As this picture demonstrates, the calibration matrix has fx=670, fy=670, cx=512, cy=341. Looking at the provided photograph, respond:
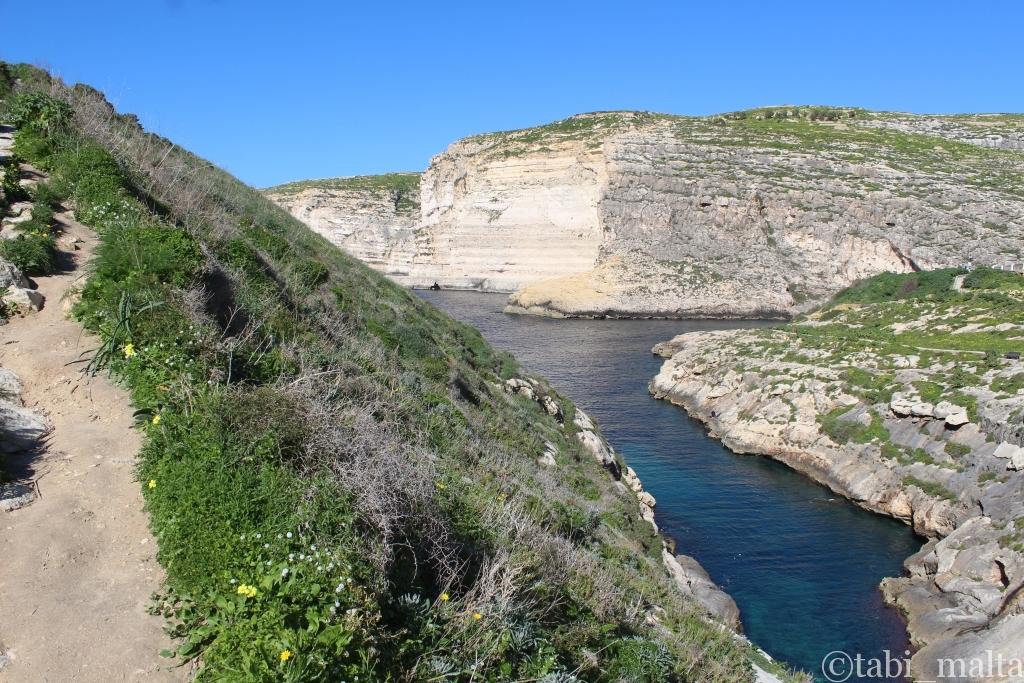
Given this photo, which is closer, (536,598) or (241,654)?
(241,654)

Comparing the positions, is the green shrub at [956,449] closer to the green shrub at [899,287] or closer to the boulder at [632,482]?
the boulder at [632,482]

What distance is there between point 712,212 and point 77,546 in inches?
3181

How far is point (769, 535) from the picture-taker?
71.5 feet

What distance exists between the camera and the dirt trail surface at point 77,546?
4.71 m

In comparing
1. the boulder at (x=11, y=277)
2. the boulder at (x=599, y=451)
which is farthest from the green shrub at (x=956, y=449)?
the boulder at (x=11, y=277)

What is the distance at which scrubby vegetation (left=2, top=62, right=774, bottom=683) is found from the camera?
191 inches

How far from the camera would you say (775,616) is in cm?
1714

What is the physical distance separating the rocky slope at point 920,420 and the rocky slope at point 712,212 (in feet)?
98.4

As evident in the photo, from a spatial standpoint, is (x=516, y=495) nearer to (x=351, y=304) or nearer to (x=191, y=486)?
(x=191, y=486)

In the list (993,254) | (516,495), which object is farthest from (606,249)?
(516,495)

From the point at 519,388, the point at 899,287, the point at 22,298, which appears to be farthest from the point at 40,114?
the point at 899,287

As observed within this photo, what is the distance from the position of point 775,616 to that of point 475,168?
278 feet

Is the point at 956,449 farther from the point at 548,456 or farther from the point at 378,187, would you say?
the point at 378,187

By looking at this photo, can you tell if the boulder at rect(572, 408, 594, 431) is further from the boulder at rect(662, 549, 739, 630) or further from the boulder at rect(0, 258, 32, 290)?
the boulder at rect(0, 258, 32, 290)
